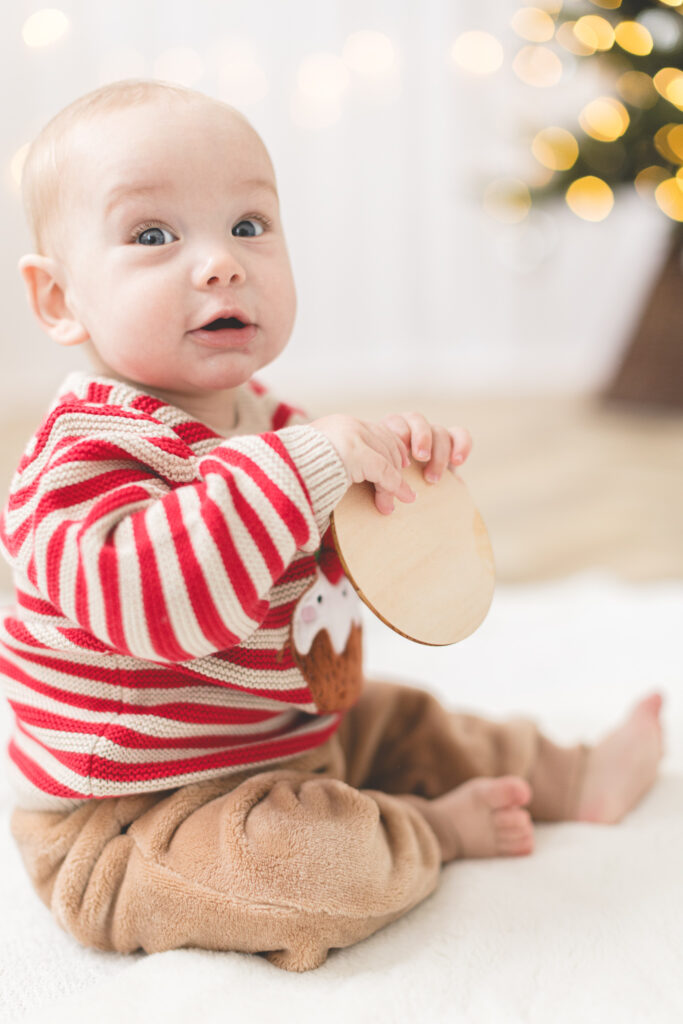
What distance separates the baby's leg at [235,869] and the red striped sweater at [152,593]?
0.03m

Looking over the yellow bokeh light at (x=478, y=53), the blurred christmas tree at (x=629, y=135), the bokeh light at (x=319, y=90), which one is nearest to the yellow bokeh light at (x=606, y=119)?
the blurred christmas tree at (x=629, y=135)

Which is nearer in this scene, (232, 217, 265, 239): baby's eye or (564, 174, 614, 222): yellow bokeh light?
(232, 217, 265, 239): baby's eye

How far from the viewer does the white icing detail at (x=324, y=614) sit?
763 millimetres

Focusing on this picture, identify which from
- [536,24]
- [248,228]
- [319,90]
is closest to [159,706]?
[248,228]

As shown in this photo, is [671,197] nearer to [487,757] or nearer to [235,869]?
[487,757]

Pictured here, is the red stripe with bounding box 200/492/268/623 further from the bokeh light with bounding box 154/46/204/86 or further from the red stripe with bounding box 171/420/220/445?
the bokeh light with bounding box 154/46/204/86

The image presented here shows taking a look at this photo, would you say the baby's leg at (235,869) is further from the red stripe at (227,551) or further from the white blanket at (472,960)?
the red stripe at (227,551)

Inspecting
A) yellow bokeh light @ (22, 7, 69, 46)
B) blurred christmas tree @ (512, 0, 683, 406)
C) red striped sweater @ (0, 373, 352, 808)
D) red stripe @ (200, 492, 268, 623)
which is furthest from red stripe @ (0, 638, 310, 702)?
yellow bokeh light @ (22, 7, 69, 46)

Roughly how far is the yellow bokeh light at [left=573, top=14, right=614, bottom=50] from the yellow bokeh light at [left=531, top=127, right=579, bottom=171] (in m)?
0.22

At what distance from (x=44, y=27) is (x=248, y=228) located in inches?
79.8

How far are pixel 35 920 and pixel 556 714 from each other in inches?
22.1

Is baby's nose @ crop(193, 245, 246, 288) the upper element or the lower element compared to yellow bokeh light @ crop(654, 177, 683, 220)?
lower

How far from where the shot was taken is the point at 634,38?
7.06 ft

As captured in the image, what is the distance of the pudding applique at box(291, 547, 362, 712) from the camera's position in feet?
2.52
